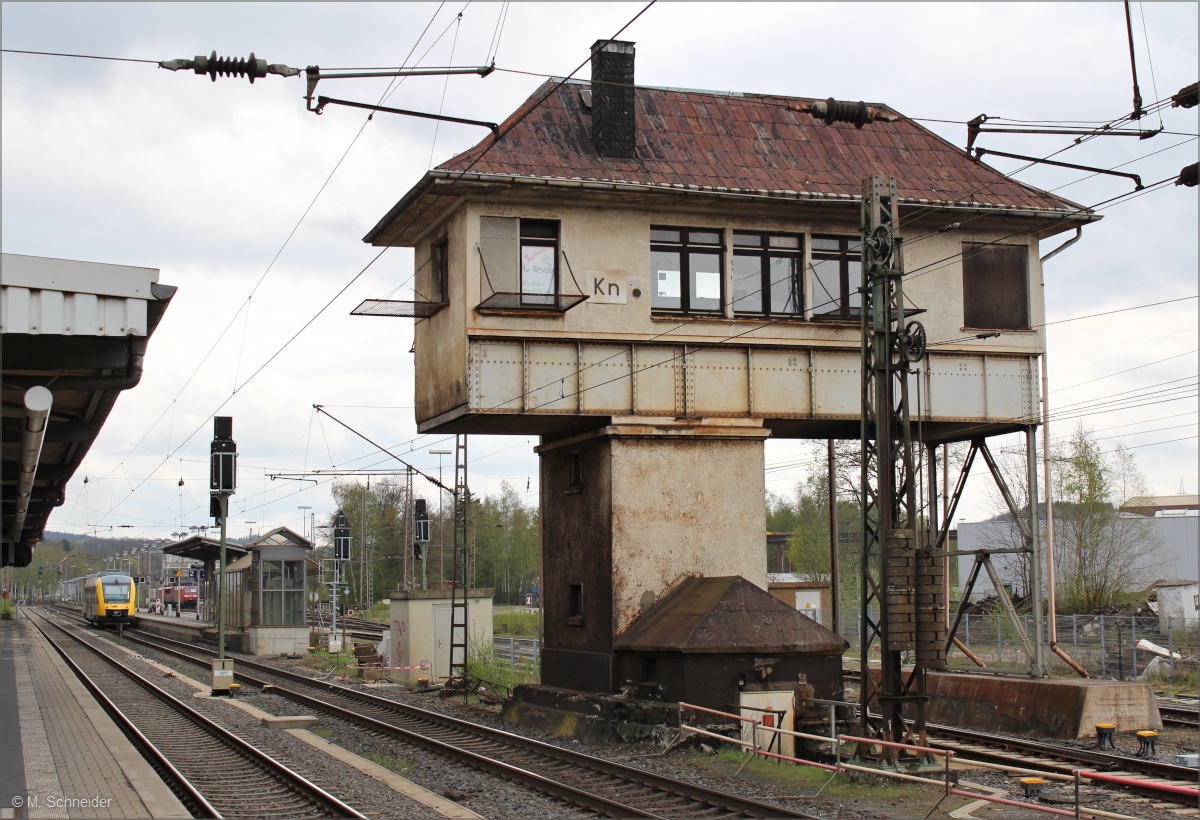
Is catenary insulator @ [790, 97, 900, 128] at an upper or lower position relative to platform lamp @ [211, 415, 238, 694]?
upper

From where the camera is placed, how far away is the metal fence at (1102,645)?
29.2 meters

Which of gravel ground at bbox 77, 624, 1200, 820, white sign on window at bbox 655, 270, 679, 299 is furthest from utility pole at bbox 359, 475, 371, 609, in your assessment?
white sign on window at bbox 655, 270, 679, 299

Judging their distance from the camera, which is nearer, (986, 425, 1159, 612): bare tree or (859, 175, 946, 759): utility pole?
(859, 175, 946, 759): utility pole

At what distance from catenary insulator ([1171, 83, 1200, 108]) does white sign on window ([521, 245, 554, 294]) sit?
10.4 metres

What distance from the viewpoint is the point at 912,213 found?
69.4 feet

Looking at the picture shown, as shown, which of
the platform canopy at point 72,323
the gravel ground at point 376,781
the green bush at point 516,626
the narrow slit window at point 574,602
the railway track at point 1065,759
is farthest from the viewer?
the green bush at point 516,626

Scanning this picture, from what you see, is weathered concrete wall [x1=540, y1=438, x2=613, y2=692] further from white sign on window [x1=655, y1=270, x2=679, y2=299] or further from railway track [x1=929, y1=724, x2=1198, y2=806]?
railway track [x1=929, y1=724, x2=1198, y2=806]

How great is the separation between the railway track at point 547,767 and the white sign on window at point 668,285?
792cm

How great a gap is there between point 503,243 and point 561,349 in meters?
2.05

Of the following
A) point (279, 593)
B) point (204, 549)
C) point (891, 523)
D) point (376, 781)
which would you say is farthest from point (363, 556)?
point (891, 523)

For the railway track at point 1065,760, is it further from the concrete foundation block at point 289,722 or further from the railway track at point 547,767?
the concrete foundation block at point 289,722

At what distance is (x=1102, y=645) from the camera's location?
1084 inches

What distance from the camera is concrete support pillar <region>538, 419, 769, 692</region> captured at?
64.2ft

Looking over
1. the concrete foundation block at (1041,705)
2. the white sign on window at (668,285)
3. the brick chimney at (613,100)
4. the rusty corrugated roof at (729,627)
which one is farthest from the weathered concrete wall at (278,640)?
the brick chimney at (613,100)
